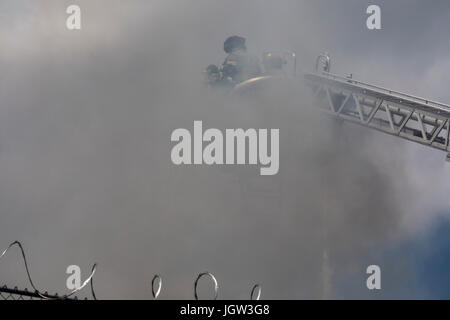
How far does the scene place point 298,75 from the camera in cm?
3684

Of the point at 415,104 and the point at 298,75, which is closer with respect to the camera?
the point at 415,104
